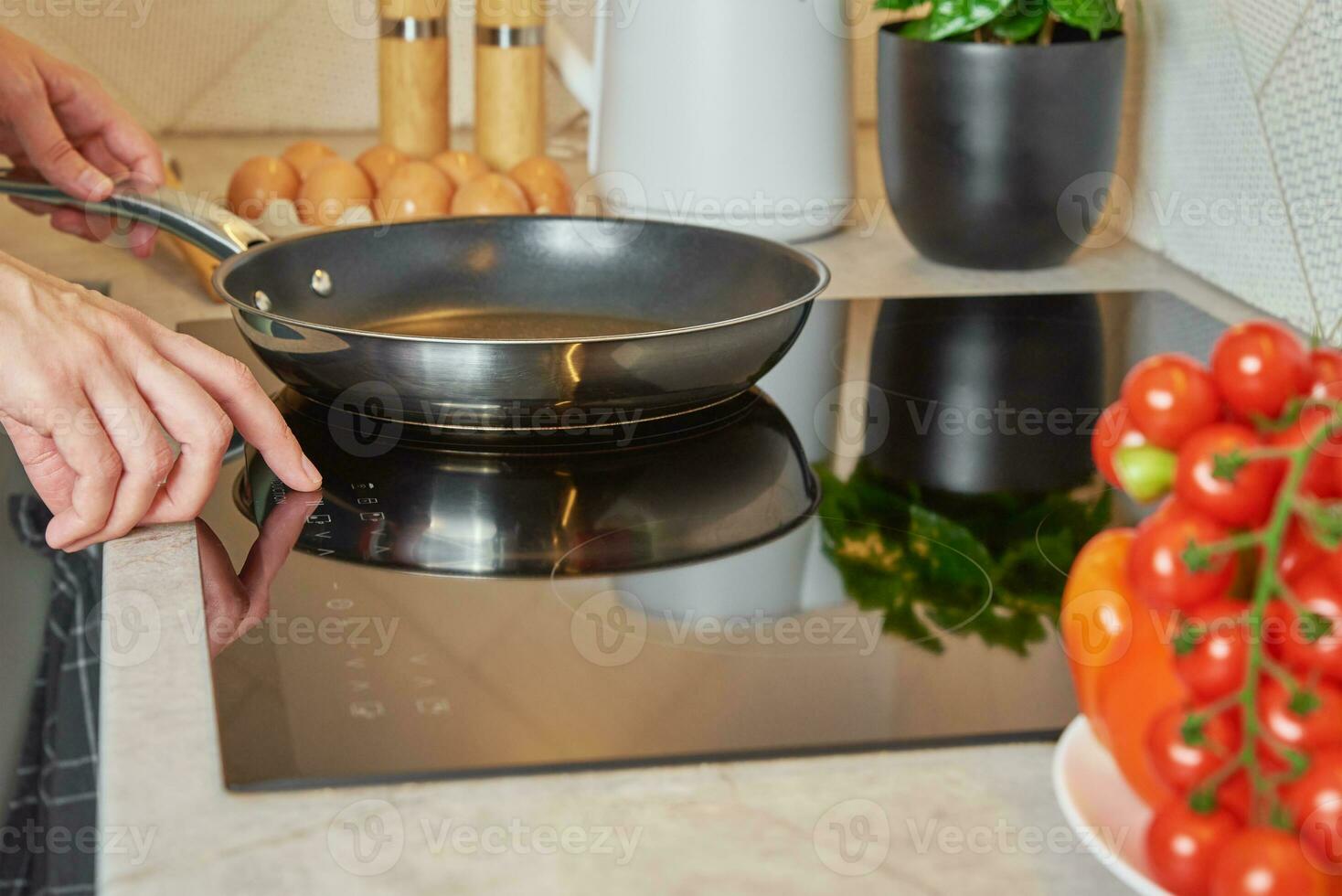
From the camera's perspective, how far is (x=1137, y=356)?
92 cm

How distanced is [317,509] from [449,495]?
0.06m

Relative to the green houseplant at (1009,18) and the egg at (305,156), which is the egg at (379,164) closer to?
the egg at (305,156)

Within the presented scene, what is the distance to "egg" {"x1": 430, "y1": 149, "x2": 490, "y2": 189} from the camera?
114 centimetres

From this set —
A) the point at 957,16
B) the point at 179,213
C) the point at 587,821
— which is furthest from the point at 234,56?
the point at 587,821

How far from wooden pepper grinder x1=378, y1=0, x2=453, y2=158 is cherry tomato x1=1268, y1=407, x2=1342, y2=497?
1.01 meters

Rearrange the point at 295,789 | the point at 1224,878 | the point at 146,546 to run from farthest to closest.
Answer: the point at 146,546 < the point at 295,789 < the point at 1224,878

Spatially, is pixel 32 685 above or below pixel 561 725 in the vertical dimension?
below

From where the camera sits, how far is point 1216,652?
1.09ft

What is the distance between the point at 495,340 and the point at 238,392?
12cm

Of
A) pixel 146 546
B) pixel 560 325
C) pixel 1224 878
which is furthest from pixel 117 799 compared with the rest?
pixel 560 325

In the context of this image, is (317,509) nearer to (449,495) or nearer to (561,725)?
(449,495)

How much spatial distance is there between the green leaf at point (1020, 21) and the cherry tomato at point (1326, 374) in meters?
0.72

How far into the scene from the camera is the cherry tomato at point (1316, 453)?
33cm

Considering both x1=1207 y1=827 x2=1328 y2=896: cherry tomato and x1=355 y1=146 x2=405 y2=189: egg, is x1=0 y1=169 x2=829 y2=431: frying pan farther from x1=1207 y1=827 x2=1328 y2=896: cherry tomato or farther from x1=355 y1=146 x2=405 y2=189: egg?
x1=1207 y1=827 x2=1328 y2=896: cherry tomato
